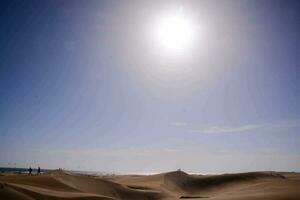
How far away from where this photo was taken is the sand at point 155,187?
60.5 feet

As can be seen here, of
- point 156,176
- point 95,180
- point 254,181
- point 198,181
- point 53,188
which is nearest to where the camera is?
point 53,188

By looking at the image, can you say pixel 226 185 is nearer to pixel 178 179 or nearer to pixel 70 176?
pixel 178 179

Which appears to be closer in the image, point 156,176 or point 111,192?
point 111,192

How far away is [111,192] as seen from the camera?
89.0 ft

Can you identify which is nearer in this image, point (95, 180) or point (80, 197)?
point (80, 197)

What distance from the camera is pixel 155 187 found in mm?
33656

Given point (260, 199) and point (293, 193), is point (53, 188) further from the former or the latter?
point (293, 193)

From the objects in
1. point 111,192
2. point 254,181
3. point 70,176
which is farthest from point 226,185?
point 70,176

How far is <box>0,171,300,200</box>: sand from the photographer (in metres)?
18.4

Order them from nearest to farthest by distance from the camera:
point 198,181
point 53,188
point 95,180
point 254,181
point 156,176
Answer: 1. point 53,188
2. point 95,180
3. point 254,181
4. point 198,181
5. point 156,176

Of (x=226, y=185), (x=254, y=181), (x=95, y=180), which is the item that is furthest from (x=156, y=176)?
(x=95, y=180)

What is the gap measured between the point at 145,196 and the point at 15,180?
376 inches

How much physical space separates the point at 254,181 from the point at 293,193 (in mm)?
17850

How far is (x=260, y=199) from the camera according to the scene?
17.6m
